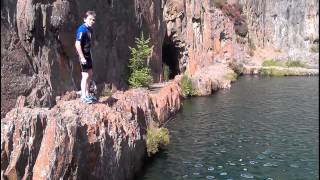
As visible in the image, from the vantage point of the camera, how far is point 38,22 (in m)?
19.5

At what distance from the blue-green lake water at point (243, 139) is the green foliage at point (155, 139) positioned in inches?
15.5

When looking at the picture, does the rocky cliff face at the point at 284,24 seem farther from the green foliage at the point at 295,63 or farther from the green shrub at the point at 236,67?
the green shrub at the point at 236,67

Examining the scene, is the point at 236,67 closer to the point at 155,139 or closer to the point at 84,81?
the point at 155,139

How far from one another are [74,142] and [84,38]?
3.55 m

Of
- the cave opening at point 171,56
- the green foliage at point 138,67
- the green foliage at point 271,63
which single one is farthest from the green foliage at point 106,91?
→ the green foliage at point 271,63

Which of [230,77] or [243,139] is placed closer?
[243,139]

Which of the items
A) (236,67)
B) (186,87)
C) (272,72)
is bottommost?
(186,87)

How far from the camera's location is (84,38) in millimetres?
16578

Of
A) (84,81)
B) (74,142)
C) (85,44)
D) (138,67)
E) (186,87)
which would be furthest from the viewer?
(186,87)

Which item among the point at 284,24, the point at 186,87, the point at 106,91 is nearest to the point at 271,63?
the point at 284,24

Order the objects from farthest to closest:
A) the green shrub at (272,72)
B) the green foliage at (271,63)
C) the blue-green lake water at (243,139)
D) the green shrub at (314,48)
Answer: the green shrub at (314,48) → the green foliage at (271,63) → the green shrub at (272,72) → the blue-green lake water at (243,139)

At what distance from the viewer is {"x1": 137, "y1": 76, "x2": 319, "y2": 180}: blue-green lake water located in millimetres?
20828

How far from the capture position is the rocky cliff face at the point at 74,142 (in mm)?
13851

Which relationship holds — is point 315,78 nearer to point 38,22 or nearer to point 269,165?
point 269,165
